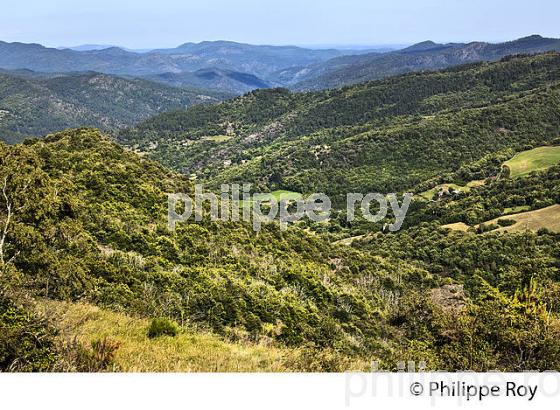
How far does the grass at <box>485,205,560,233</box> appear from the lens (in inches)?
2867

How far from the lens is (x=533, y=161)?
114 meters

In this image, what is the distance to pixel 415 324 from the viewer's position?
17.1m

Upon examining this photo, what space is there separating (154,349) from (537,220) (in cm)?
7945

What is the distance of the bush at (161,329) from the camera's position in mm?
11062

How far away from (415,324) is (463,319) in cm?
650

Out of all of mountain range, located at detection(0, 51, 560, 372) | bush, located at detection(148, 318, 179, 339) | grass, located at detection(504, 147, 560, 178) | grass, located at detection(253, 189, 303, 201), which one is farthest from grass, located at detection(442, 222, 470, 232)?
bush, located at detection(148, 318, 179, 339)

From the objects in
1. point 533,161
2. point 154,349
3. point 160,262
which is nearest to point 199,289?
point 160,262

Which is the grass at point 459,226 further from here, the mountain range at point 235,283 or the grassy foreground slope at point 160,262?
the grassy foreground slope at point 160,262

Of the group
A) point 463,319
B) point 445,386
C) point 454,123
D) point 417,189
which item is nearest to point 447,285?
point 463,319

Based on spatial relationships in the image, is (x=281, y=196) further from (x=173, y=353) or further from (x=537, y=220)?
(x=173, y=353)

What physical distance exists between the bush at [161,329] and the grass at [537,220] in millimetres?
73048

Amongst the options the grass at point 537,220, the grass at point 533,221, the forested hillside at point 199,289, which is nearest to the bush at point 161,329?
the forested hillside at point 199,289

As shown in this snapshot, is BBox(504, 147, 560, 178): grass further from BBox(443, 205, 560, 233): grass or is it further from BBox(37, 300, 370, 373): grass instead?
BBox(37, 300, 370, 373): grass

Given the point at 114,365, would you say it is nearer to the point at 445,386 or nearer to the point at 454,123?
the point at 445,386
